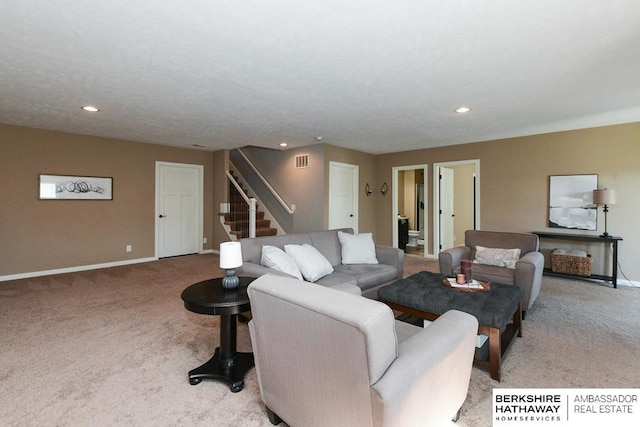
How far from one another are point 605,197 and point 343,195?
4.06 meters

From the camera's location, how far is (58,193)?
4.92 meters

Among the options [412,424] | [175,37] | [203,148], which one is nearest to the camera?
[412,424]

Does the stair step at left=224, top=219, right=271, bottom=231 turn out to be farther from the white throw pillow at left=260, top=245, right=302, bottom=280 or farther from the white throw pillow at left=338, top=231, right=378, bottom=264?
the white throw pillow at left=260, top=245, right=302, bottom=280

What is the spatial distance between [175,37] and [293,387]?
92.3 inches

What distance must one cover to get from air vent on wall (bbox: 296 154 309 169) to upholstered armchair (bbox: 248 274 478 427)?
4804 mm

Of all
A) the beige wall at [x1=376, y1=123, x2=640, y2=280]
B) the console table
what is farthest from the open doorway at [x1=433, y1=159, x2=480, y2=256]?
the console table

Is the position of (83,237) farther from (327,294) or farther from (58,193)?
(327,294)

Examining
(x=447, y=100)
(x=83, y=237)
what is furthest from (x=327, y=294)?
(x=83, y=237)

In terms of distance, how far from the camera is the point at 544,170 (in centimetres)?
492

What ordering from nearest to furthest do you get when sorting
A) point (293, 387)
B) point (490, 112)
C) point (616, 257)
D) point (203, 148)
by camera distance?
point (293, 387)
point (490, 112)
point (616, 257)
point (203, 148)

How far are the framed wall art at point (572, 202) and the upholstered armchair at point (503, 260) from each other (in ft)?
4.94

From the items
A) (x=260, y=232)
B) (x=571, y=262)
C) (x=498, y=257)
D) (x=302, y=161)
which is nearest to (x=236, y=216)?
(x=260, y=232)

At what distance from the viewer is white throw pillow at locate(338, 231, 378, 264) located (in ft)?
11.7

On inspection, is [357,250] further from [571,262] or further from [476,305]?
[571,262]
